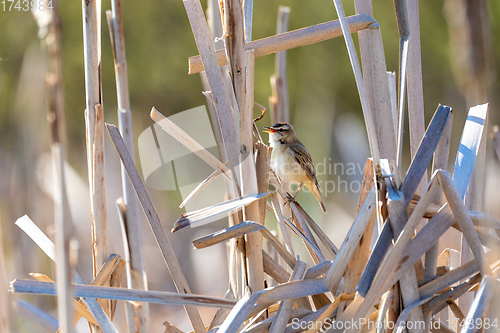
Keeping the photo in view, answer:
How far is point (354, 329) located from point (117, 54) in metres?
1.14

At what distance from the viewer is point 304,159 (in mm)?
3814

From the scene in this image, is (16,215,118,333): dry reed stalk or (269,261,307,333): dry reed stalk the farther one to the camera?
(16,215,118,333): dry reed stalk

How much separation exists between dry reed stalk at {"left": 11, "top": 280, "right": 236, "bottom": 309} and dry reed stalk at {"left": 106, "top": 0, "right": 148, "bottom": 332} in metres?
0.21

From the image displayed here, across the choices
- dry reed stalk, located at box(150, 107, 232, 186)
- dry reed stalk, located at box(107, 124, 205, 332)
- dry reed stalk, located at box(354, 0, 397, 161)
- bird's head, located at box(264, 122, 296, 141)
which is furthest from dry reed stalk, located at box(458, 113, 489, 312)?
bird's head, located at box(264, 122, 296, 141)

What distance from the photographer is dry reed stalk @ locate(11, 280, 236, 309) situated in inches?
50.1

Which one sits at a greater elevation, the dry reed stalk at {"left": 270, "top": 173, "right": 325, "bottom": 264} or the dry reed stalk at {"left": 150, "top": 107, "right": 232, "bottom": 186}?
the dry reed stalk at {"left": 150, "top": 107, "right": 232, "bottom": 186}

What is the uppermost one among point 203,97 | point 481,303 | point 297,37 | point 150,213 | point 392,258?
point 203,97

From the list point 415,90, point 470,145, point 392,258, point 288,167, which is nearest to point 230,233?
point 392,258

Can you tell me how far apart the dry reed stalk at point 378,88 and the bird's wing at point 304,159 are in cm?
222

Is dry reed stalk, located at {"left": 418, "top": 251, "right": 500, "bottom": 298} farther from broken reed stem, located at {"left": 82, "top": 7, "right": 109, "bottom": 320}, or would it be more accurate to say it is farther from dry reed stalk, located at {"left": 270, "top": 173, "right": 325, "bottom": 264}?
broken reed stem, located at {"left": 82, "top": 7, "right": 109, "bottom": 320}

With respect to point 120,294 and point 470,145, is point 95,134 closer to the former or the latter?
point 120,294

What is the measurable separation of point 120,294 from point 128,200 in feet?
1.43

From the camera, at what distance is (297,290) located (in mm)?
1311

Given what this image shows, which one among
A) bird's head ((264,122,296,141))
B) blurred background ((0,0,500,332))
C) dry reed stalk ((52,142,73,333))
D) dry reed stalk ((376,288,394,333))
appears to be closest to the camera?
dry reed stalk ((52,142,73,333))
